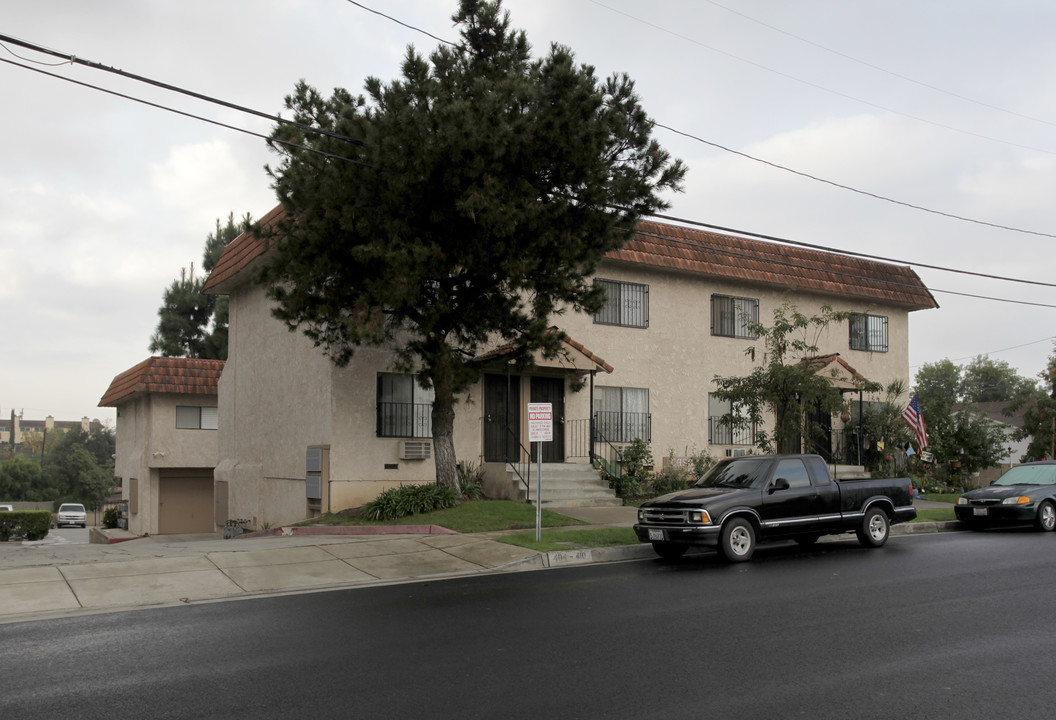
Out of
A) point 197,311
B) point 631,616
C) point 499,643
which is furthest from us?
point 197,311

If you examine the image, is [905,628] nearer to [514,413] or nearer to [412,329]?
[412,329]

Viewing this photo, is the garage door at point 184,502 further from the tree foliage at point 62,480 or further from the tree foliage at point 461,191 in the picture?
the tree foliage at point 62,480

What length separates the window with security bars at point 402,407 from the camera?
20062 mm

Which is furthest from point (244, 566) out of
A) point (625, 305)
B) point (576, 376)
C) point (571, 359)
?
point (625, 305)

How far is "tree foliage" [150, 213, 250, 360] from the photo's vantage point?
41.4m

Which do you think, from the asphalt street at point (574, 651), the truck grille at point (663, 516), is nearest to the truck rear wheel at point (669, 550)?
the truck grille at point (663, 516)

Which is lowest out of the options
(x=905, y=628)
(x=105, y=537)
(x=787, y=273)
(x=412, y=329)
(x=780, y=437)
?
(x=105, y=537)

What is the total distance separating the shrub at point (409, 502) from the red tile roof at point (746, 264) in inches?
291

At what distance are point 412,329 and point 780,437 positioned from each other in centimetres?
816

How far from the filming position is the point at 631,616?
30.2ft

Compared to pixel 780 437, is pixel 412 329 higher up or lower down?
higher up

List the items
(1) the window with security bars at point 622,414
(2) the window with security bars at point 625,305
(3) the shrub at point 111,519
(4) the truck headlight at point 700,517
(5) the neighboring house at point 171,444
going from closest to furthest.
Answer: (4) the truck headlight at point 700,517 < (1) the window with security bars at point 622,414 < (2) the window with security bars at point 625,305 < (5) the neighboring house at point 171,444 < (3) the shrub at point 111,519

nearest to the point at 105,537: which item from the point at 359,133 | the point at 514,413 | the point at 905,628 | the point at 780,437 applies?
the point at 514,413

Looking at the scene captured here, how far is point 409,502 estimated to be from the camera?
17.6 metres
